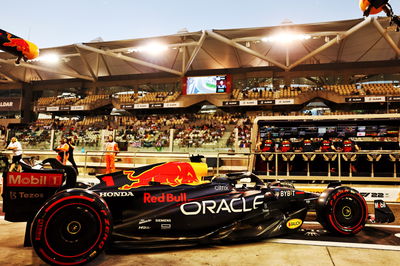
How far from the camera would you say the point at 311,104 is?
2277cm

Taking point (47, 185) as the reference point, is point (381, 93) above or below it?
above

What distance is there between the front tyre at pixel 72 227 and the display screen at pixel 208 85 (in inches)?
814

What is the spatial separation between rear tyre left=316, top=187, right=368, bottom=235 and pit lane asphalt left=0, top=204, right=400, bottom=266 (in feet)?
0.51

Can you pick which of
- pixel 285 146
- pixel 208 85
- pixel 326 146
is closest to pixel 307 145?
pixel 326 146

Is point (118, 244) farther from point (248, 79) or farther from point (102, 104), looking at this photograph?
point (102, 104)

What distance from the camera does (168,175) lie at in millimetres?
3828

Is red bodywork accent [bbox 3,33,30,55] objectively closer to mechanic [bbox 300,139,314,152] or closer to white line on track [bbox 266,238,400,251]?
white line on track [bbox 266,238,400,251]

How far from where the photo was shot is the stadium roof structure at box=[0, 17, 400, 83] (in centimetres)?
1847

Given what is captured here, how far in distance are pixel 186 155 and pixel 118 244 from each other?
876 centimetres

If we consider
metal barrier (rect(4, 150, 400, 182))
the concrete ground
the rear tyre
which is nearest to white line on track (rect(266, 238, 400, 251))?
the concrete ground

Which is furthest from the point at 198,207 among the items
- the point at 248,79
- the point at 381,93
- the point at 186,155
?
the point at 248,79

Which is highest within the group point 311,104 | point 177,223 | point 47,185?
point 311,104

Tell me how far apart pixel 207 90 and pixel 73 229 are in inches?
829

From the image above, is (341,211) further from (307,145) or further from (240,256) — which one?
(307,145)
